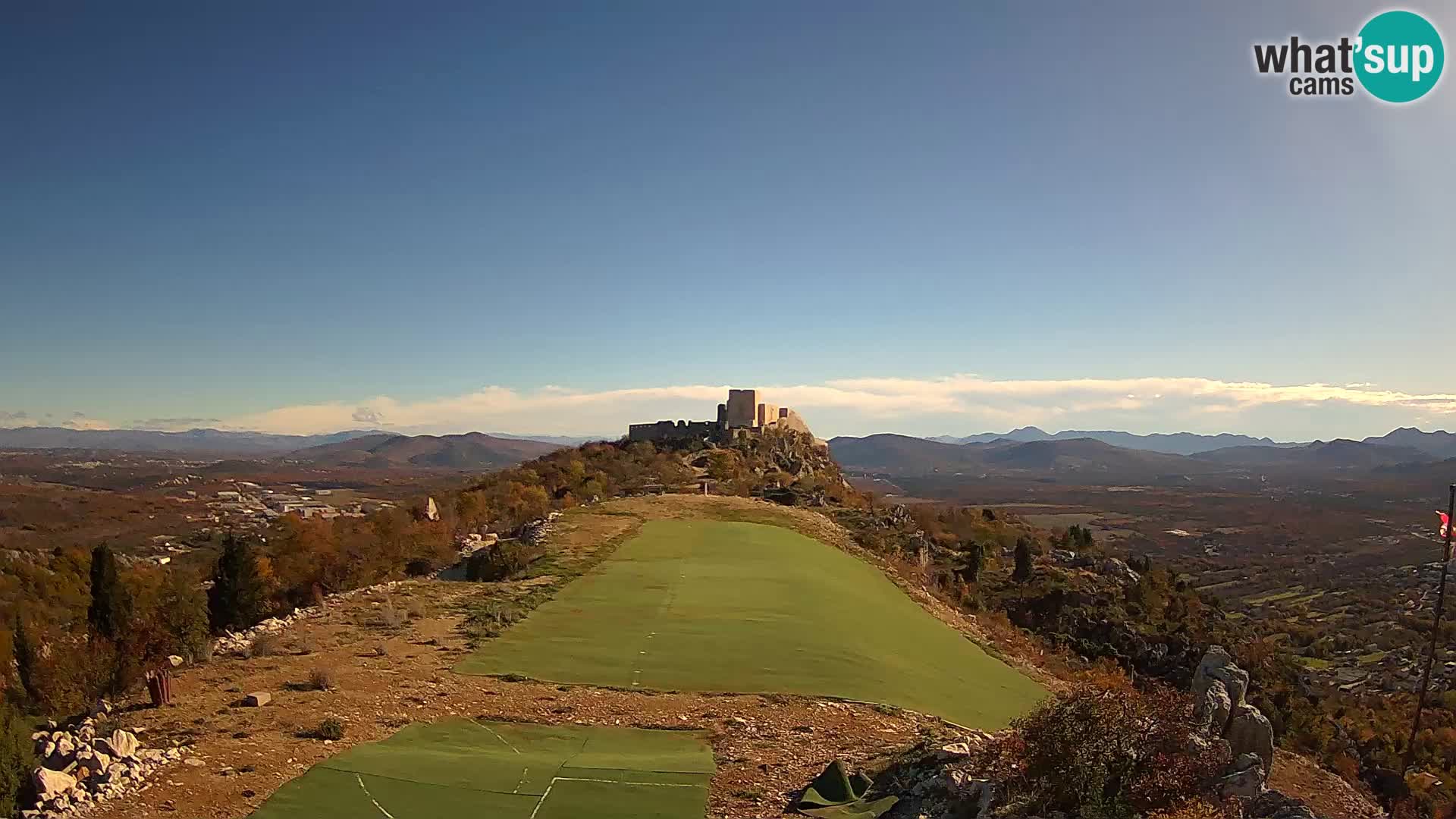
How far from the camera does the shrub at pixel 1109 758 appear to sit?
302 inches

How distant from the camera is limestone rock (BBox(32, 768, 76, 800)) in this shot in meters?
9.67

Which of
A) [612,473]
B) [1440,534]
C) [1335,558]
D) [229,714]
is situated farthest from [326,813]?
[1335,558]

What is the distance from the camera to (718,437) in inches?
2849

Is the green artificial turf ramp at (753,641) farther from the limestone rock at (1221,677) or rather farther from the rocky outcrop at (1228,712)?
the rocky outcrop at (1228,712)

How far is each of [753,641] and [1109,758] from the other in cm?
1164

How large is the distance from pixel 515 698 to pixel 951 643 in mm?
13735

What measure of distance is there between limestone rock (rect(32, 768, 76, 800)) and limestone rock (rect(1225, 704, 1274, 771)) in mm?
15234

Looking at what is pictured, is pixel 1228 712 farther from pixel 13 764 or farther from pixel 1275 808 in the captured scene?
pixel 13 764

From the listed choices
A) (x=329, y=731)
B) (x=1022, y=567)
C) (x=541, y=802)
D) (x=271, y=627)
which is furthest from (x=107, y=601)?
(x=1022, y=567)

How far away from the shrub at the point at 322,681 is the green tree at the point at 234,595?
11.7m

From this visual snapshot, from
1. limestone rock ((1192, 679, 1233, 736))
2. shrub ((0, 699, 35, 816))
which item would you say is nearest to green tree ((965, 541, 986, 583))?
limestone rock ((1192, 679, 1233, 736))

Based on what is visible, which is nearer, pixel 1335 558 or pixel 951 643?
pixel 951 643

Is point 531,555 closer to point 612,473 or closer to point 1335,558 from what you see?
point 612,473

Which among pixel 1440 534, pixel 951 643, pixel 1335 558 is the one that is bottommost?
pixel 1335 558
